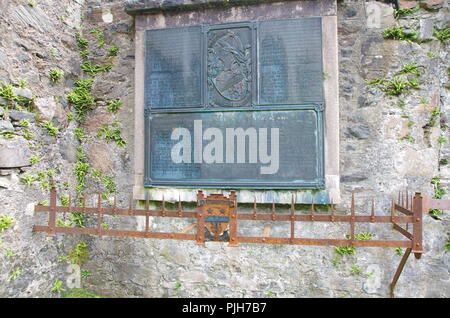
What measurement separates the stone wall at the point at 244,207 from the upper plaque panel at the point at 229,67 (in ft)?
3.05

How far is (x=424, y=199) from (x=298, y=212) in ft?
3.95

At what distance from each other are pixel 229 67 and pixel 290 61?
0.61 metres

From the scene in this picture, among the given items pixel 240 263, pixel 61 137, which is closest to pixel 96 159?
pixel 61 137

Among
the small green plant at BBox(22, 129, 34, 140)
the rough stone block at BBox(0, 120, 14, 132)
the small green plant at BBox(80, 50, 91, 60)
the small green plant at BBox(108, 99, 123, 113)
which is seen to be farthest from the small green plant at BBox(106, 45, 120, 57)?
the rough stone block at BBox(0, 120, 14, 132)

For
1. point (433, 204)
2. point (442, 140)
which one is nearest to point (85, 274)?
point (433, 204)

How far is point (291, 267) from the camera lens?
3395 millimetres

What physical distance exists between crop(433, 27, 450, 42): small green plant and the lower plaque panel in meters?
1.33

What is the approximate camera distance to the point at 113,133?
3.70m

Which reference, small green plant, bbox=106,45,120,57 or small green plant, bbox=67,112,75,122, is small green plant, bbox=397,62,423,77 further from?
small green plant, bbox=67,112,75,122

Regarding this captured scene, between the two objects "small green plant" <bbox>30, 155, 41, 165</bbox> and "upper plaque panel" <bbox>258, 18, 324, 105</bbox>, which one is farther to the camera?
"upper plaque panel" <bbox>258, 18, 324, 105</bbox>

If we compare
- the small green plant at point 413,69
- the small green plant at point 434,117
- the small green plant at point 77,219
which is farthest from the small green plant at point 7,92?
the small green plant at point 434,117

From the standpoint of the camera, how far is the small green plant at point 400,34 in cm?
328

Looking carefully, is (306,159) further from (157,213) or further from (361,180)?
(157,213)

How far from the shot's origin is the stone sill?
11.2ft
